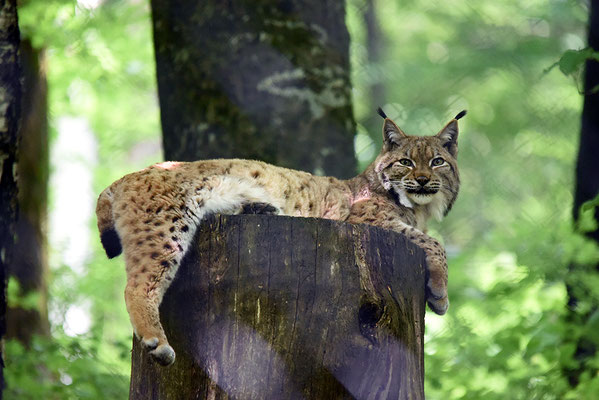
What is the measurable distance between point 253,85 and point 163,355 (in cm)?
288

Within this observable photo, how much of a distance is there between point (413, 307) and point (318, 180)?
1481 millimetres

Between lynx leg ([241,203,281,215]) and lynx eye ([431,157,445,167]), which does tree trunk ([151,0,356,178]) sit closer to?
lynx eye ([431,157,445,167])

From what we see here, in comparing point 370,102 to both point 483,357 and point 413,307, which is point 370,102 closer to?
point 483,357

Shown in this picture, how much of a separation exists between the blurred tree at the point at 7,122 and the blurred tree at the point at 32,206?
11.4ft

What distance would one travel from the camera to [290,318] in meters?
3.00

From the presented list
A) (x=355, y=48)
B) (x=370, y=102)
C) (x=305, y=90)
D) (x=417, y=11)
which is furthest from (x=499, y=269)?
(x=417, y=11)

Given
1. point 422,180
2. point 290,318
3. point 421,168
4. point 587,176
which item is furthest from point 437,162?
point 290,318

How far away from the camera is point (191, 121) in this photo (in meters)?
5.46

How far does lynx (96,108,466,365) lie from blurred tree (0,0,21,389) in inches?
27.2

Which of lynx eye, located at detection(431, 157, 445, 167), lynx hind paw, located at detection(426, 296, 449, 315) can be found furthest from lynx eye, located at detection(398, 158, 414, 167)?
lynx hind paw, located at detection(426, 296, 449, 315)

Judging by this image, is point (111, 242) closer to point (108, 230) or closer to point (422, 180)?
point (108, 230)

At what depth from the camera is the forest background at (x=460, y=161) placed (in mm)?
5469

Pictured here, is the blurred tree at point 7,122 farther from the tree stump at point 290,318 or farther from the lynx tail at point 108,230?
the tree stump at point 290,318

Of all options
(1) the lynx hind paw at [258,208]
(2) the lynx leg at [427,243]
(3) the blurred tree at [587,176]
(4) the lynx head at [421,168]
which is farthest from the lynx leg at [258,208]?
(3) the blurred tree at [587,176]
